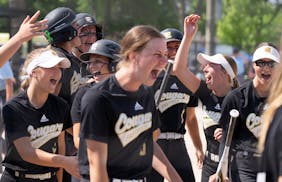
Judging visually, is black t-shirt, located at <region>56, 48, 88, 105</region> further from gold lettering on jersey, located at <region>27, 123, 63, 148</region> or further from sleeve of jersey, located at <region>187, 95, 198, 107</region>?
sleeve of jersey, located at <region>187, 95, 198, 107</region>

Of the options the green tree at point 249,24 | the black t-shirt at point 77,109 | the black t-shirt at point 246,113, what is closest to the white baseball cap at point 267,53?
the black t-shirt at point 246,113

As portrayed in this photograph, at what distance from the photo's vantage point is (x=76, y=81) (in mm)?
7531

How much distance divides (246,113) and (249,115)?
0.03 metres

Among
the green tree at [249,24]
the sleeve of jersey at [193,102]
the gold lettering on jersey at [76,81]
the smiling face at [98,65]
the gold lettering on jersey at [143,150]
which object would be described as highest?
the smiling face at [98,65]

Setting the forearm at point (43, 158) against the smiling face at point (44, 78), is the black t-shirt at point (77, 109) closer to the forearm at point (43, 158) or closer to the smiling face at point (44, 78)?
the smiling face at point (44, 78)

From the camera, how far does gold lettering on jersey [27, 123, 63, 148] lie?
6.14 meters

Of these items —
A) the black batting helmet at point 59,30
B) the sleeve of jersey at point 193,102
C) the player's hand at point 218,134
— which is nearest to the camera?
the player's hand at point 218,134

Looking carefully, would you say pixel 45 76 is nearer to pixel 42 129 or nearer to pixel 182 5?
pixel 42 129

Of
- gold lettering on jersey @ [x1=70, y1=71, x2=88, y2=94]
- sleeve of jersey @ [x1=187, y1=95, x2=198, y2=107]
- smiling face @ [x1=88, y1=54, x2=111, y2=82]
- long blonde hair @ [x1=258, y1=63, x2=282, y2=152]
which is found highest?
Result: long blonde hair @ [x1=258, y1=63, x2=282, y2=152]

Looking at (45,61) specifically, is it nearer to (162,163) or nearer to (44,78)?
(44,78)

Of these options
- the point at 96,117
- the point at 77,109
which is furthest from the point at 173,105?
the point at 96,117

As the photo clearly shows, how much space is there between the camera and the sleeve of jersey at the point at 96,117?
16.5ft

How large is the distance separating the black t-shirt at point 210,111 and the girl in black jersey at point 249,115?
1.97ft

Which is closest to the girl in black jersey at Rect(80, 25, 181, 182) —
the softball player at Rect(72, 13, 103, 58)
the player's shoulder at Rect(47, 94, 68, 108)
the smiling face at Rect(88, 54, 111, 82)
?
the player's shoulder at Rect(47, 94, 68, 108)
